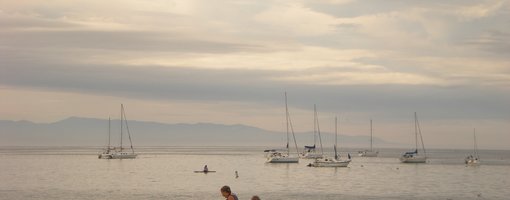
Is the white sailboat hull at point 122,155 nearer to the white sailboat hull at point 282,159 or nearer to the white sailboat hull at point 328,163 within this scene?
the white sailboat hull at point 282,159

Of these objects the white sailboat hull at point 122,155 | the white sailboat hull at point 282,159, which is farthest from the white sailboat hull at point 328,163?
the white sailboat hull at point 122,155

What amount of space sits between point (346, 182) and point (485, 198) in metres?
27.7

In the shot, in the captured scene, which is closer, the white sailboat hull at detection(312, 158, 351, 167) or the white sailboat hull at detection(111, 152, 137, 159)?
the white sailboat hull at detection(312, 158, 351, 167)

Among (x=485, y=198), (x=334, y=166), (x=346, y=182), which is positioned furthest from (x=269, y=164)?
(x=485, y=198)

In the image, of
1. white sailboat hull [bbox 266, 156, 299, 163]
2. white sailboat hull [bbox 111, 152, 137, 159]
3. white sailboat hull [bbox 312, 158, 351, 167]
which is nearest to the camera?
white sailboat hull [bbox 312, 158, 351, 167]

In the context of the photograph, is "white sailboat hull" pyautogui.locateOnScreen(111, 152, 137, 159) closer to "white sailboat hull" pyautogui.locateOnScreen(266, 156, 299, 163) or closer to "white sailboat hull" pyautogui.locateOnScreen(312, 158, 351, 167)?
"white sailboat hull" pyautogui.locateOnScreen(266, 156, 299, 163)

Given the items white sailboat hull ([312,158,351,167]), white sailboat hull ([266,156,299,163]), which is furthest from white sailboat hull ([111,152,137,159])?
white sailboat hull ([312,158,351,167])

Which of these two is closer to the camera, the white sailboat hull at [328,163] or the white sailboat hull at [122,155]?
the white sailboat hull at [328,163]

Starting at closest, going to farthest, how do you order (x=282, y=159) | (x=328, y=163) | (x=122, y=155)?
(x=328, y=163)
(x=282, y=159)
(x=122, y=155)

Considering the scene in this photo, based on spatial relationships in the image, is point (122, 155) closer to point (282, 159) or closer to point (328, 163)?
point (282, 159)

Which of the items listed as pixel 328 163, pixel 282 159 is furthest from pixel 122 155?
pixel 328 163

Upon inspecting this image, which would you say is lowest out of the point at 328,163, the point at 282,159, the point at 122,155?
the point at 328,163

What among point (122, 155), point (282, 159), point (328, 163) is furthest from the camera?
point (122, 155)

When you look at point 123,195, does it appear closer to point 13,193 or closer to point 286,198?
point 13,193
